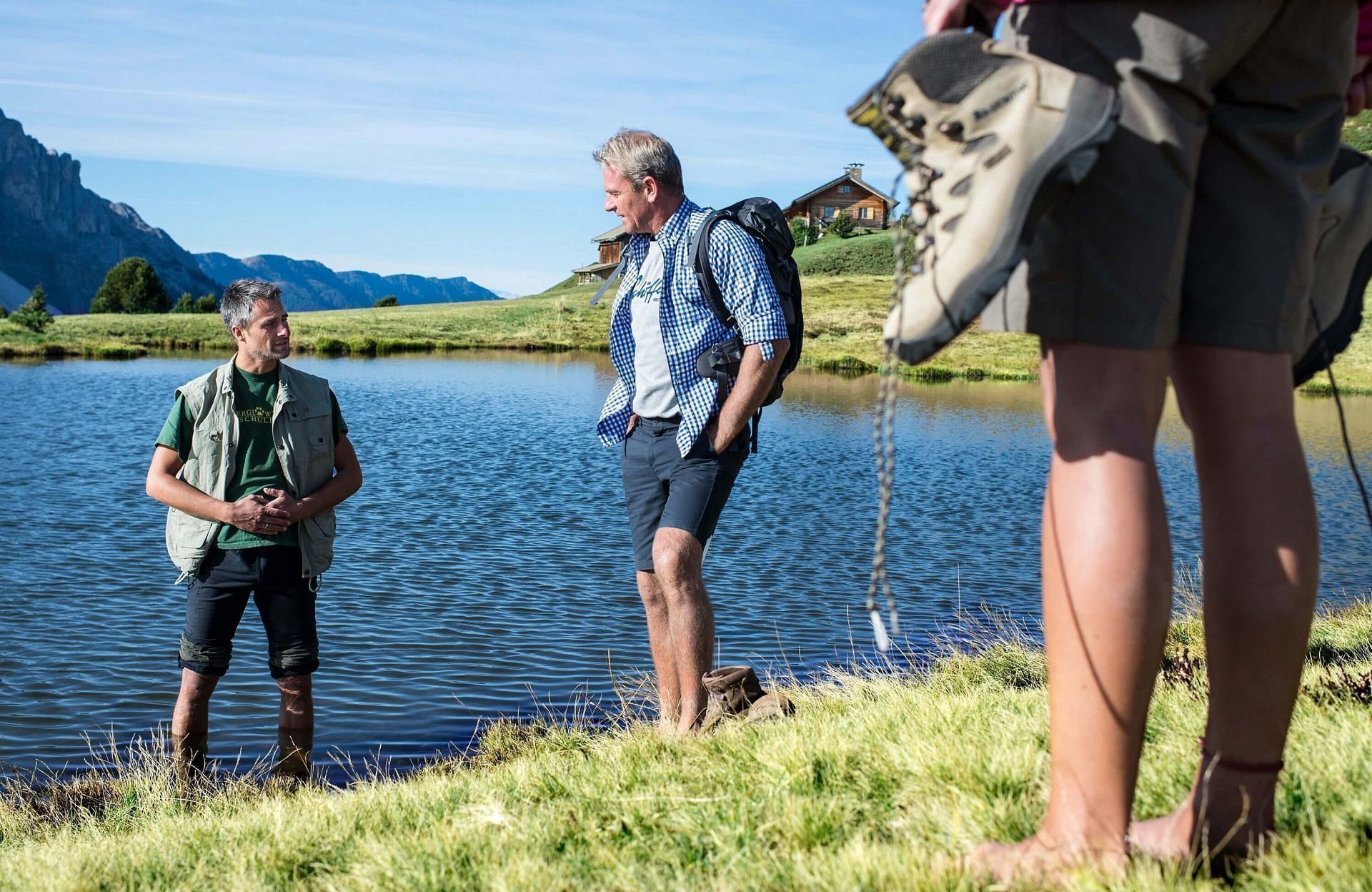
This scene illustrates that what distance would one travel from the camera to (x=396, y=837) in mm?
2740

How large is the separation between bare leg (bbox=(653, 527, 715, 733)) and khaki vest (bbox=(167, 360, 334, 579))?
72.5 inches

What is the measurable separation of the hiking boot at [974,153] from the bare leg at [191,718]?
4968mm

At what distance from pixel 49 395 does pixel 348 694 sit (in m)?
27.9

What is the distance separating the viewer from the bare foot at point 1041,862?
5.98 feet

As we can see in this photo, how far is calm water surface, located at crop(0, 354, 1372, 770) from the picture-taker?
7973mm

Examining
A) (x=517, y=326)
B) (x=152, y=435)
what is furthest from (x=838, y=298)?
(x=152, y=435)

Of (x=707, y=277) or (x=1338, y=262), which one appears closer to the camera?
(x=1338, y=262)

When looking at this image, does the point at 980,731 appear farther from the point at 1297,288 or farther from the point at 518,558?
the point at 518,558

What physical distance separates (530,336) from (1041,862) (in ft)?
229

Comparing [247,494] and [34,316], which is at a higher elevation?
[34,316]

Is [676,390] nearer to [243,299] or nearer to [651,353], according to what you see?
[651,353]

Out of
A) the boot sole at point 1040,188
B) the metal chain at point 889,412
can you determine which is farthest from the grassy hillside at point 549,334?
the boot sole at point 1040,188

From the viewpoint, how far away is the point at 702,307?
4.94 metres

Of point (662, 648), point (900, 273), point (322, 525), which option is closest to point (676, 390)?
point (662, 648)
